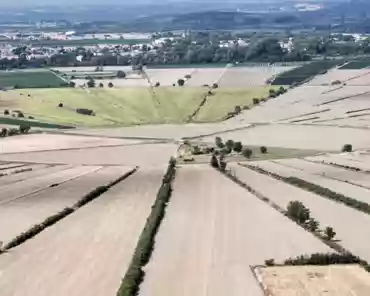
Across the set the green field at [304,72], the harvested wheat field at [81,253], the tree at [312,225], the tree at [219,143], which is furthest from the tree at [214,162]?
the green field at [304,72]

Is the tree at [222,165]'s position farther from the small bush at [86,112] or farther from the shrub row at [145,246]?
the small bush at [86,112]

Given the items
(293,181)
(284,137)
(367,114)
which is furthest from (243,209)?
(367,114)

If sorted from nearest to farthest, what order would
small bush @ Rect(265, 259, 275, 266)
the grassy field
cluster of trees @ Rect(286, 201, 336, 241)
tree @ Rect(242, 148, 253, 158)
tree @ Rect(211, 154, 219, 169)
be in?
small bush @ Rect(265, 259, 275, 266), cluster of trees @ Rect(286, 201, 336, 241), tree @ Rect(211, 154, 219, 169), tree @ Rect(242, 148, 253, 158), the grassy field

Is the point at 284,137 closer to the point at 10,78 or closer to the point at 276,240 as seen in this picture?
the point at 276,240

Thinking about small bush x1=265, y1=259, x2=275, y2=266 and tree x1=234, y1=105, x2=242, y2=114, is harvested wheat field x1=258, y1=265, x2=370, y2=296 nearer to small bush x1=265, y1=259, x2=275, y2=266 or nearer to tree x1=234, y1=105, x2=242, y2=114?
small bush x1=265, y1=259, x2=275, y2=266

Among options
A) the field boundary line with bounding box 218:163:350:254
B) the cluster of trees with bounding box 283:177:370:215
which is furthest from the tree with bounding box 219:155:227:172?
the cluster of trees with bounding box 283:177:370:215

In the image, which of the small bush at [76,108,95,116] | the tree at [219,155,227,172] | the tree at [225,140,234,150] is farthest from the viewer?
the small bush at [76,108,95,116]
